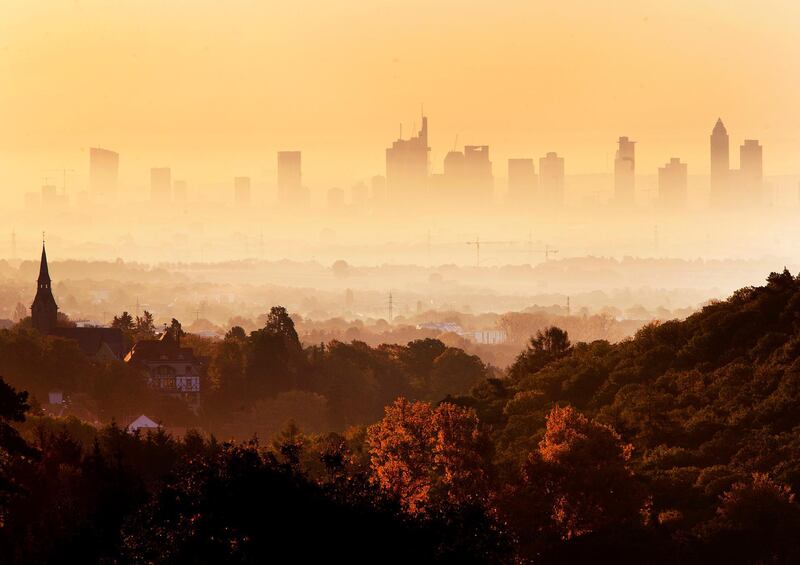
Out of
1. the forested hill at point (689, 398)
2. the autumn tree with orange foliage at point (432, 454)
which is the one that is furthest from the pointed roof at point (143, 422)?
the autumn tree with orange foliage at point (432, 454)

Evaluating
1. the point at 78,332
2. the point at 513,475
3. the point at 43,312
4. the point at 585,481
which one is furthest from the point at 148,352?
the point at 585,481

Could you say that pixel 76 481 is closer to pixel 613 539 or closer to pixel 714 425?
pixel 613 539

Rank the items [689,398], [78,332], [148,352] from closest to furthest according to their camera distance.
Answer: [689,398], [148,352], [78,332]

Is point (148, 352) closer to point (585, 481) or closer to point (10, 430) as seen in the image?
point (585, 481)

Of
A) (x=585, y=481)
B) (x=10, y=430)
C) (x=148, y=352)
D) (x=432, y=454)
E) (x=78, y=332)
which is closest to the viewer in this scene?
(x=10, y=430)

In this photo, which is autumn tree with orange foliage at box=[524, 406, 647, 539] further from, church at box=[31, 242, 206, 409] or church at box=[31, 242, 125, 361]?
church at box=[31, 242, 125, 361]
